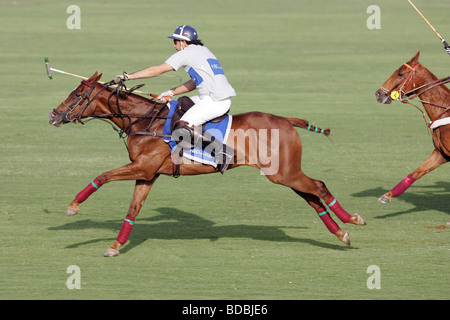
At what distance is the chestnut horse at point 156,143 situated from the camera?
10109mm

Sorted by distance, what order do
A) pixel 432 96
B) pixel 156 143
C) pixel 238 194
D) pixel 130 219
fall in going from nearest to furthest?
pixel 156 143 → pixel 130 219 → pixel 432 96 → pixel 238 194

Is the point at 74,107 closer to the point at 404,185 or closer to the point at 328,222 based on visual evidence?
the point at 328,222

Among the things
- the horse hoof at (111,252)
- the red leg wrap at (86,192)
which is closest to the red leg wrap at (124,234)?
the horse hoof at (111,252)

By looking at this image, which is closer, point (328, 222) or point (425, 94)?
point (328, 222)

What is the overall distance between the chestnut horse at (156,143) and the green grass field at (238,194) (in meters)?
0.78

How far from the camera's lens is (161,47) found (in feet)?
92.2

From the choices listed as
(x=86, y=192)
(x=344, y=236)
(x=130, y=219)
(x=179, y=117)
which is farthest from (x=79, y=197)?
(x=344, y=236)

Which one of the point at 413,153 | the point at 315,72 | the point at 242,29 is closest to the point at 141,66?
the point at 315,72

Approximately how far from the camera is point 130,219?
33.7ft

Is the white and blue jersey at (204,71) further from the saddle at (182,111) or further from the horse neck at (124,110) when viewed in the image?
the horse neck at (124,110)

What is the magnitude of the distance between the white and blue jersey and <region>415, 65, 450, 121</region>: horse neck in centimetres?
318

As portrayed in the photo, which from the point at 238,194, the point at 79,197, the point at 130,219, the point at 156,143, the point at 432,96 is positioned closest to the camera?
the point at 79,197

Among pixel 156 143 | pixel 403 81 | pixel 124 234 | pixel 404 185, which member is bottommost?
pixel 124 234

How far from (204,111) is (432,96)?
3672 mm
